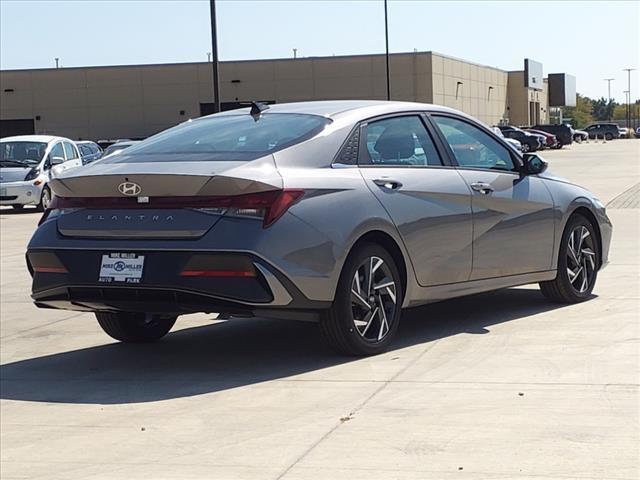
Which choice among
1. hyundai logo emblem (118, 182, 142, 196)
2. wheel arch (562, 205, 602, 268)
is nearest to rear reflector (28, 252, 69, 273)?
hyundai logo emblem (118, 182, 142, 196)

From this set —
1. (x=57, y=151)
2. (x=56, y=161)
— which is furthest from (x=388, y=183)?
(x=57, y=151)

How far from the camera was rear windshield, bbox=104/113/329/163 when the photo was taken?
22.3 ft

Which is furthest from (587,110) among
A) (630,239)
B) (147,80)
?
(630,239)

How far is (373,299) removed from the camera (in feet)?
22.7

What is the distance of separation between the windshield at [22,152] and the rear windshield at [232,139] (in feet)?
63.0

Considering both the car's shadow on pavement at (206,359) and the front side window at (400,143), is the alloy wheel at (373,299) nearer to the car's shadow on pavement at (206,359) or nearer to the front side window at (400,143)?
the car's shadow on pavement at (206,359)

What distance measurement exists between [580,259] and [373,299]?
258 cm

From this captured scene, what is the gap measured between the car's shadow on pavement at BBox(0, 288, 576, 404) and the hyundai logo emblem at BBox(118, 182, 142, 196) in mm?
1152

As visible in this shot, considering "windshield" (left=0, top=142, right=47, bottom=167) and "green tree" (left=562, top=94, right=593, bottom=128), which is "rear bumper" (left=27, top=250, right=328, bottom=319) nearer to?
"windshield" (left=0, top=142, right=47, bottom=167)

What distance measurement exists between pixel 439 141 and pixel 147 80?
64073 millimetres

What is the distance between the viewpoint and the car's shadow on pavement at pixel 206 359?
6535 mm

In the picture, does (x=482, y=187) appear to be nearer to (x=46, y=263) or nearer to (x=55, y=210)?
(x=55, y=210)

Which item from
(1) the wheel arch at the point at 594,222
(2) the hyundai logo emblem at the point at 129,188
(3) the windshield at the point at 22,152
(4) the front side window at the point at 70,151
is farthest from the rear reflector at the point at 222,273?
(4) the front side window at the point at 70,151

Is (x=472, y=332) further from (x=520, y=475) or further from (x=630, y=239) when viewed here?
(x=630, y=239)
